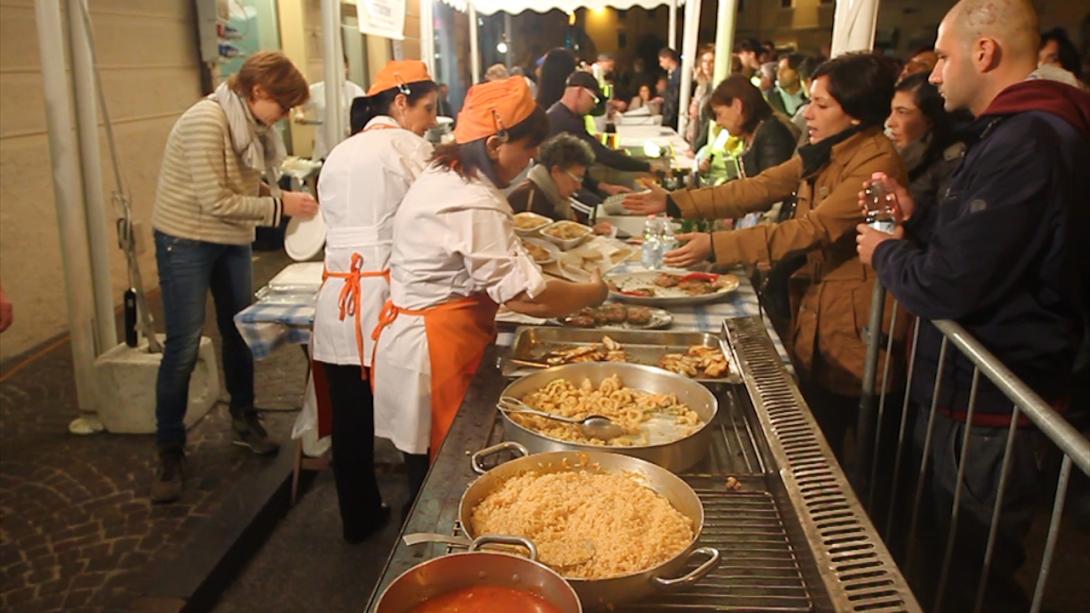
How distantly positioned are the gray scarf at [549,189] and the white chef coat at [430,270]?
78.0 inches

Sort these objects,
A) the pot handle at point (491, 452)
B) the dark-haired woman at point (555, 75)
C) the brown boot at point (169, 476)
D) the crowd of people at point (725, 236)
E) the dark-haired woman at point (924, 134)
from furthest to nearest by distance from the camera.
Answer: the dark-haired woman at point (555, 75)
the brown boot at point (169, 476)
the dark-haired woman at point (924, 134)
the crowd of people at point (725, 236)
the pot handle at point (491, 452)

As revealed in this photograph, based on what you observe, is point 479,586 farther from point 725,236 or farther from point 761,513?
point 725,236

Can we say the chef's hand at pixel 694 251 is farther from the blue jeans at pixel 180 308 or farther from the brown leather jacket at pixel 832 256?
the blue jeans at pixel 180 308

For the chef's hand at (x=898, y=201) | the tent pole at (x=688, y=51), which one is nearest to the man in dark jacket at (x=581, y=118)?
the chef's hand at (x=898, y=201)

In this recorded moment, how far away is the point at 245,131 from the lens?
3.60 m

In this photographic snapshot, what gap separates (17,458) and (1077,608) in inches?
188

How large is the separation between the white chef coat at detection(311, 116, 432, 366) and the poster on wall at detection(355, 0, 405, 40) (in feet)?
8.15

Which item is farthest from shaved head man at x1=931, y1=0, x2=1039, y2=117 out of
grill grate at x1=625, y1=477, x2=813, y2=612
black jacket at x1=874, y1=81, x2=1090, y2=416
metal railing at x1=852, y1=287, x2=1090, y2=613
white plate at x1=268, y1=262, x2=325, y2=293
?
white plate at x1=268, y1=262, x2=325, y2=293

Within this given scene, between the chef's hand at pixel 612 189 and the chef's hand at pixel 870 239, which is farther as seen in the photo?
the chef's hand at pixel 612 189

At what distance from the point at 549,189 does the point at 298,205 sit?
1405 millimetres

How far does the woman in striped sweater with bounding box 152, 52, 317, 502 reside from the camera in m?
3.55

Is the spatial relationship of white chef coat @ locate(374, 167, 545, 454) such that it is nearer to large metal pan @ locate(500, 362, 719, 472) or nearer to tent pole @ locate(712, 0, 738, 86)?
large metal pan @ locate(500, 362, 719, 472)

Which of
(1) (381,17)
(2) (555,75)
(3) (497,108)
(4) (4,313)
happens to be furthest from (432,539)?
(2) (555,75)

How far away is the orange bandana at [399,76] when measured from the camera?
344 cm
